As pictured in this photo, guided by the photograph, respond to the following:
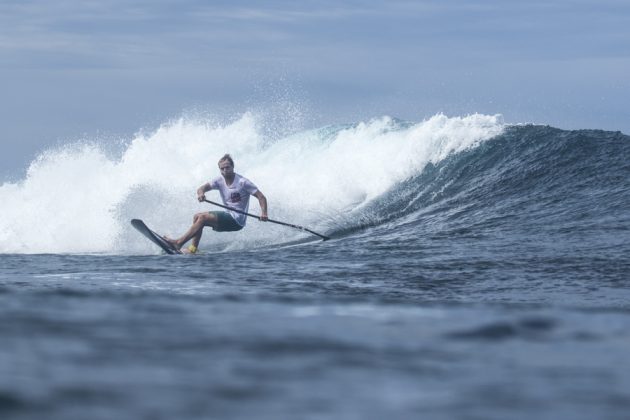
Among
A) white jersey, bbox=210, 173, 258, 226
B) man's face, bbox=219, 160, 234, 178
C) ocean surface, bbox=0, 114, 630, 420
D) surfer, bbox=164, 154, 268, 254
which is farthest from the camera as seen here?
white jersey, bbox=210, 173, 258, 226

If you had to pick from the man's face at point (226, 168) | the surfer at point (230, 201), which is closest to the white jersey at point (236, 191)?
the surfer at point (230, 201)

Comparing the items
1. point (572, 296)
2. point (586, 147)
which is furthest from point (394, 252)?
point (586, 147)

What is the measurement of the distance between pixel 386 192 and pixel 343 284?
959 cm

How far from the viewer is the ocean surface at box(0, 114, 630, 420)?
123 inches

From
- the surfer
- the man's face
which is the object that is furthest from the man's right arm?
the man's face

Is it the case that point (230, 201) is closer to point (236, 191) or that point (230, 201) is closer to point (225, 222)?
point (236, 191)

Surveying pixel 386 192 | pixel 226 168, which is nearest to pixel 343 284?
pixel 226 168

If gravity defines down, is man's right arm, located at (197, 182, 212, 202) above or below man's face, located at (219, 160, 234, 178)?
below

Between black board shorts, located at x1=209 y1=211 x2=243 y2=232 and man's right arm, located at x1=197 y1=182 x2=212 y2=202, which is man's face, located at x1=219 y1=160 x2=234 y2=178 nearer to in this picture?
man's right arm, located at x1=197 y1=182 x2=212 y2=202

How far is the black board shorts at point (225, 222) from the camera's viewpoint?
14.5 m

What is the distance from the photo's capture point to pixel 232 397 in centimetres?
303

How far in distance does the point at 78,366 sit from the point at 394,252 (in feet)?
31.2

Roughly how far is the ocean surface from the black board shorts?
3.06 ft

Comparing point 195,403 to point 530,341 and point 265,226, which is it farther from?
point 265,226
